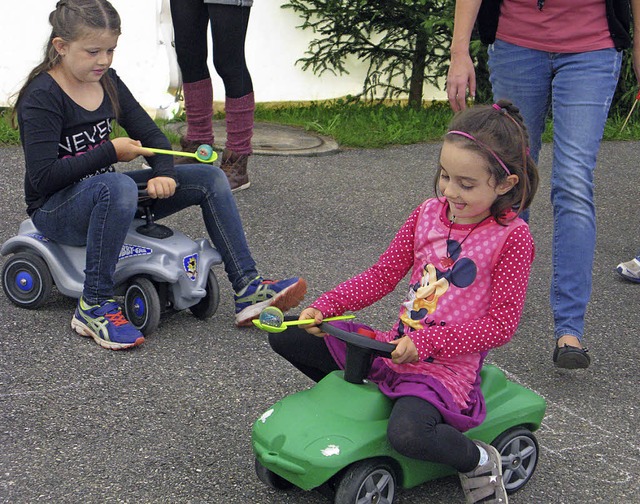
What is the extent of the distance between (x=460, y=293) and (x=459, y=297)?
1 cm

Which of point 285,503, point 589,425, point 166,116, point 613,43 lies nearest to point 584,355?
point 589,425

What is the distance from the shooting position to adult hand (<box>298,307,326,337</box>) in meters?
2.60

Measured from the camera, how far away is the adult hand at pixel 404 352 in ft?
7.98

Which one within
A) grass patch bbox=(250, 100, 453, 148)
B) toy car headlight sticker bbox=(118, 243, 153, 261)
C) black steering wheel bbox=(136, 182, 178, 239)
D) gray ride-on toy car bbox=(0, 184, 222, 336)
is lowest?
grass patch bbox=(250, 100, 453, 148)

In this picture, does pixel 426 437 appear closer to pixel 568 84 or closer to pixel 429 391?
pixel 429 391

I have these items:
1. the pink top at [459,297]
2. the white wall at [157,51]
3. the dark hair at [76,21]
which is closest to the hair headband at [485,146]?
the pink top at [459,297]

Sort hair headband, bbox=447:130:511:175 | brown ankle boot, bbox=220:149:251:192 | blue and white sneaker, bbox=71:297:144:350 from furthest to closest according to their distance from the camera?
brown ankle boot, bbox=220:149:251:192 < blue and white sneaker, bbox=71:297:144:350 < hair headband, bbox=447:130:511:175

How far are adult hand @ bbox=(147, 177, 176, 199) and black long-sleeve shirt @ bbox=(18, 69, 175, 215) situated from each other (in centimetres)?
8

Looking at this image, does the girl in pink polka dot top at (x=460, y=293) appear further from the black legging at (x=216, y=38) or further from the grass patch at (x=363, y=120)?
the grass patch at (x=363, y=120)

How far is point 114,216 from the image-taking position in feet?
11.1

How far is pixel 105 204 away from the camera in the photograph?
3383 millimetres

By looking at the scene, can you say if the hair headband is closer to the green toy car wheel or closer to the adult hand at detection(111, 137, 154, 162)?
the green toy car wheel

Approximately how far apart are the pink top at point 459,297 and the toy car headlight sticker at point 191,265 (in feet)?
3.12

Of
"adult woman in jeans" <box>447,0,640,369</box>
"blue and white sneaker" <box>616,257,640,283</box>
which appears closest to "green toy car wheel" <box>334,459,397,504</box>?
"adult woman in jeans" <box>447,0,640,369</box>
